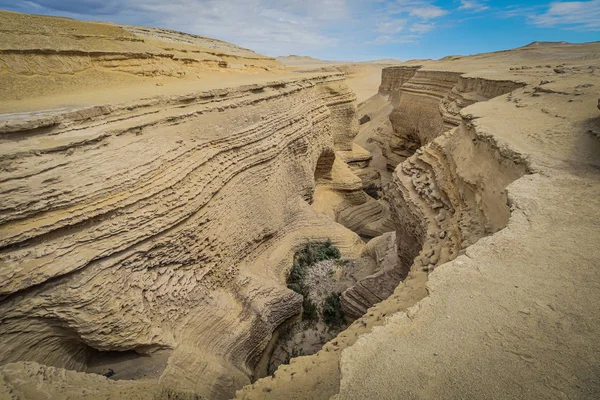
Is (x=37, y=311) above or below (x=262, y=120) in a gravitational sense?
below

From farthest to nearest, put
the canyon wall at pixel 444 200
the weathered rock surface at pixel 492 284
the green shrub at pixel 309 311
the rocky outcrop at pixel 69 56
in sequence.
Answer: the green shrub at pixel 309 311
the rocky outcrop at pixel 69 56
the canyon wall at pixel 444 200
the weathered rock surface at pixel 492 284

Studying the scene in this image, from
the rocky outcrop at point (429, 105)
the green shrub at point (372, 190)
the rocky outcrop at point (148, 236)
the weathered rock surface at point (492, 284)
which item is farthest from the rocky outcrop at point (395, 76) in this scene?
the weathered rock surface at point (492, 284)

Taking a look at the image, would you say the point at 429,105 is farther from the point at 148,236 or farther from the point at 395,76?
the point at 148,236

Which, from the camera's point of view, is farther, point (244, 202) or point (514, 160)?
point (244, 202)

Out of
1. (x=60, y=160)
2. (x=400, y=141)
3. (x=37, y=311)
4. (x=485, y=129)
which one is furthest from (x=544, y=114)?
(x=400, y=141)

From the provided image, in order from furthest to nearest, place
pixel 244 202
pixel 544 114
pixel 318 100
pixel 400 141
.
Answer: pixel 400 141, pixel 318 100, pixel 244 202, pixel 544 114

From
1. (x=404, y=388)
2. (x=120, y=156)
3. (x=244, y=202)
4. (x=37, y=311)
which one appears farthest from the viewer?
(x=244, y=202)

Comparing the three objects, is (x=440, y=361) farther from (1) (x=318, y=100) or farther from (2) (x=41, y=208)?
(1) (x=318, y=100)

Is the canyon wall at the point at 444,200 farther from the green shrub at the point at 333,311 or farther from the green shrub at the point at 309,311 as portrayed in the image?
the green shrub at the point at 309,311
